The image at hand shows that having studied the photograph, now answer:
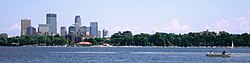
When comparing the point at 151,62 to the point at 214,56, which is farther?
the point at 214,56

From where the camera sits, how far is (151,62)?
98938mm

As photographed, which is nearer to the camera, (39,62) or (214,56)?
(39,62)

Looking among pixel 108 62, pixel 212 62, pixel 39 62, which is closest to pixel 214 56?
pixel 212 62

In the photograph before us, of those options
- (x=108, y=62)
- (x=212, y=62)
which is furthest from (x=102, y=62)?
(x=212, y=62)

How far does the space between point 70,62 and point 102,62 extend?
479 centimetres

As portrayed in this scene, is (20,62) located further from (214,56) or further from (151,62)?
(214,56)

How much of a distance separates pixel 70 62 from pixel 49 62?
315 centimetres

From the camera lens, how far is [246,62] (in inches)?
3826

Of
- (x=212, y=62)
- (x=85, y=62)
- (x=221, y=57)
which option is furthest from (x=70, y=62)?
(x=221, y=57)

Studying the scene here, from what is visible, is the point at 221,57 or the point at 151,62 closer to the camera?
the point at 151,62

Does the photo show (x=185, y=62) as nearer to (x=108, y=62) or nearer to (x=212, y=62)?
(x=212, y=62)

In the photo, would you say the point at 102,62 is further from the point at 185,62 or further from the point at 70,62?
the point at 185,62

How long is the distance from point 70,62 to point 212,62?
21489 millimetres

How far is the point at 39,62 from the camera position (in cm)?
9775
